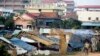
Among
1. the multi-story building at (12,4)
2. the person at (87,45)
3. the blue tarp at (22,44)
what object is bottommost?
the multi-story building at (12,4)

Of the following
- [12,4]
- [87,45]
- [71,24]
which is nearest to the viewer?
[87,45]

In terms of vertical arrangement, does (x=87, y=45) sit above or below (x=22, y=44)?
below

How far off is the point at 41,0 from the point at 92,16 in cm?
1713

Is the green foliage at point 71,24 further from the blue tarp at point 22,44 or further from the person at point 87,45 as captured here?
the blue tarp at point 22,44

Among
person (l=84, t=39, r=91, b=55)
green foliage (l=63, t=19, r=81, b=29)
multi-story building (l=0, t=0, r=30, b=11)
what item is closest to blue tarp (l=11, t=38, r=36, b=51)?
person (l=84, t=39, r=91, b=55)

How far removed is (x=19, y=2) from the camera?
146 feet

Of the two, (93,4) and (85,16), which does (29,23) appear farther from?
(93,4)

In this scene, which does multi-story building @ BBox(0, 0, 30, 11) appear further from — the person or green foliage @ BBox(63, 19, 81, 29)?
the person

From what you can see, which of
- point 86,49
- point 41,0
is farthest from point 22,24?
point 41,0

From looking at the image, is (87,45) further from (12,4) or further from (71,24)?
(12,4)

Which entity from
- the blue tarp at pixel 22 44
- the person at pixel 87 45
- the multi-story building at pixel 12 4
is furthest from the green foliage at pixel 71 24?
the multi-story building at pixel 12 4

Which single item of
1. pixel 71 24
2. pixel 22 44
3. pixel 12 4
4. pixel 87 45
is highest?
pixel 22 44

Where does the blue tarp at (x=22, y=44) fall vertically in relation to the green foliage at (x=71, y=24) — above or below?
above

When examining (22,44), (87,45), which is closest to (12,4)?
(87,45)
